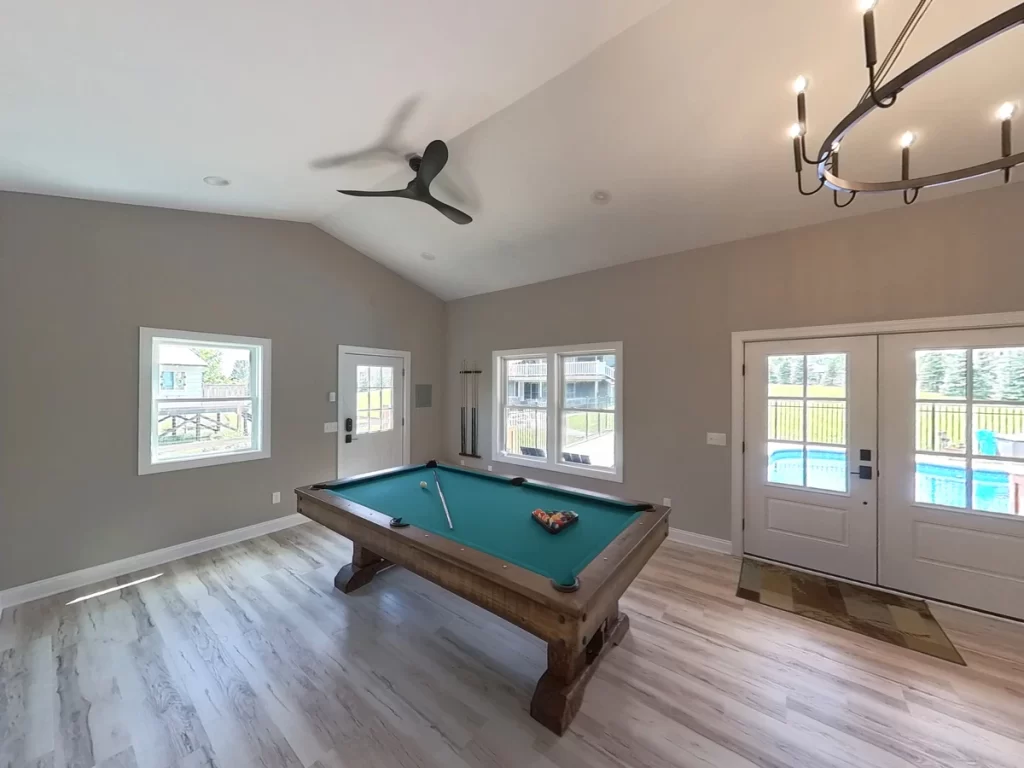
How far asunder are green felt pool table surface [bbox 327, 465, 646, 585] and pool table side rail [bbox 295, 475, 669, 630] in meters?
0.06

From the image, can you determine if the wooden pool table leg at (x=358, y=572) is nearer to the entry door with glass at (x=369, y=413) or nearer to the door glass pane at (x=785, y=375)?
the entry door with glass at (x=369, y=413)

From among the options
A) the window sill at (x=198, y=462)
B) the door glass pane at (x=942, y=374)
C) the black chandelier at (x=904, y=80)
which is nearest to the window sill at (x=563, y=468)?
the door glass pane at (x=942, y=374)

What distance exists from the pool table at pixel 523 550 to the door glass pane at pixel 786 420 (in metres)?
1.68

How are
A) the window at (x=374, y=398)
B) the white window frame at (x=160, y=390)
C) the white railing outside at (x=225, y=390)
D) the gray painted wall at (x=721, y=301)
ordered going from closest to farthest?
the gray painted wall at (x=721, y=301), the white window frame at (x=160, y=390), the white railing outside at (x=225, y=390), the window at (x=374, y=398)

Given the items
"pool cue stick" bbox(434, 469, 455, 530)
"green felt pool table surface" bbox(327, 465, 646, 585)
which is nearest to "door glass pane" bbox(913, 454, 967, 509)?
"green felt pool table surface" bbox(327, 465, 646, 585)

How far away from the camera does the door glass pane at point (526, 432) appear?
4844 mm

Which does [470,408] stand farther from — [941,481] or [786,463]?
[941,481]

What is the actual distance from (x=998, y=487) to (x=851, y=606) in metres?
1.21

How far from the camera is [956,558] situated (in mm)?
2654

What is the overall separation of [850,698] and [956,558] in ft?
5.21

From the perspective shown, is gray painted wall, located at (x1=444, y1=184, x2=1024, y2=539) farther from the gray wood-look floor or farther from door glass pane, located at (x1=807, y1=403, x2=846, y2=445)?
the gray wood-look floor

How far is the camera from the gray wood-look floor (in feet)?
5.40

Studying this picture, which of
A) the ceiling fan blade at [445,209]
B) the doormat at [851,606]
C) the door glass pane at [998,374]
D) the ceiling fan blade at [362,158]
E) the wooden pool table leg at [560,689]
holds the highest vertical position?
the ceiling fan blade at [362,158]

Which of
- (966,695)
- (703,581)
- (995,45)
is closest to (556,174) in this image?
(995,45)
